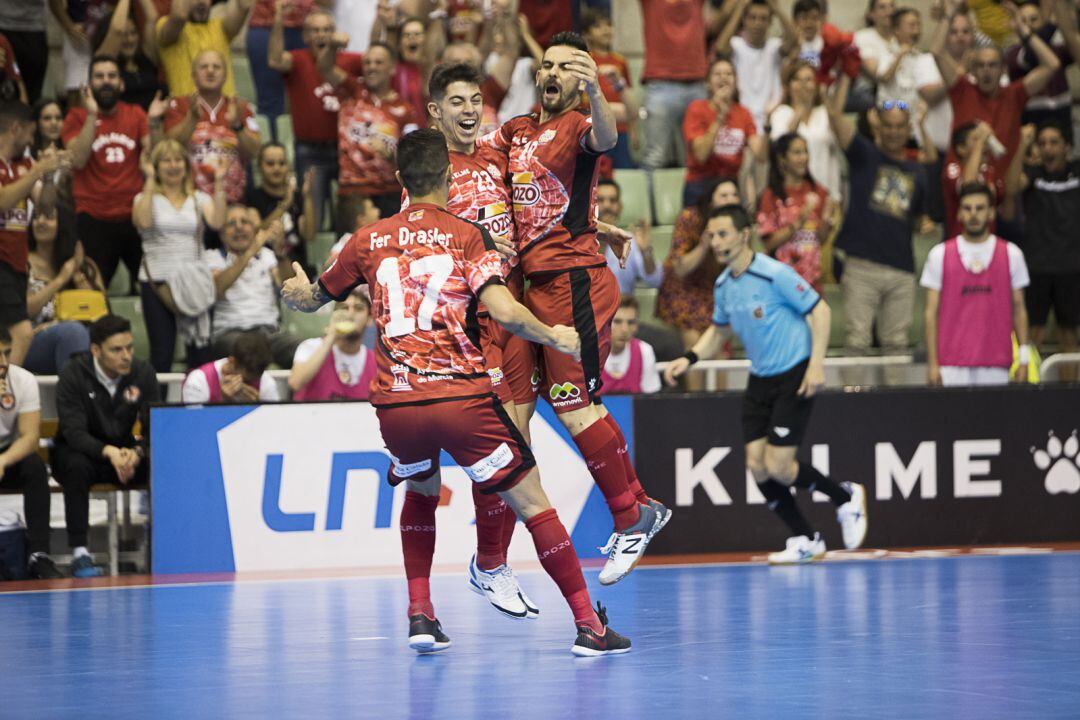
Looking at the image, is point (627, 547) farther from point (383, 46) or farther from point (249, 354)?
point (383, 46)

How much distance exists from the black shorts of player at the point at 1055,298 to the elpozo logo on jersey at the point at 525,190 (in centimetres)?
808

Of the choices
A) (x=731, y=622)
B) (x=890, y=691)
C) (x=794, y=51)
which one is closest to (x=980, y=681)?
(x=890, y=691)

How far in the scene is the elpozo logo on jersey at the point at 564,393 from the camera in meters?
7.35

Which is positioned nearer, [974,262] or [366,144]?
[974,262]

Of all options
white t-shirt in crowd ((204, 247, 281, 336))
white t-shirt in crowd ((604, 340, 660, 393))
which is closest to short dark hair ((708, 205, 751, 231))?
white t-shirt in crowd ((604, 340, 660, 393))

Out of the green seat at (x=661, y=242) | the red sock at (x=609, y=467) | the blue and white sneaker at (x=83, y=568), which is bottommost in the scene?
the blue and white sneaker at (x=83, y=568)

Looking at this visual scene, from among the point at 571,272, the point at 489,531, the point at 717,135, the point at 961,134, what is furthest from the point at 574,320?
the point at 961,134

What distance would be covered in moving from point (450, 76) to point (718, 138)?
7.11 metres

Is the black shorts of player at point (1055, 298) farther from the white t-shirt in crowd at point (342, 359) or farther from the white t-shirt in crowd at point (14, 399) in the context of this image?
the white t-shirt in crowd at point (14, 399)

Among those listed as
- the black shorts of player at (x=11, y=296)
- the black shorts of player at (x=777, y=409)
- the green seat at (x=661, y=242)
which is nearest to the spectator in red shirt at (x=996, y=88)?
the green seat at (x=661, y=242)

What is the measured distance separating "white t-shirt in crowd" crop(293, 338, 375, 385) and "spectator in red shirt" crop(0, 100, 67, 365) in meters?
2.08

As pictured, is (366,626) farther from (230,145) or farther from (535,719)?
(230,145)

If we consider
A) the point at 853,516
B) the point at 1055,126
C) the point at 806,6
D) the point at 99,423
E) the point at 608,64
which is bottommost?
the point at 853,516

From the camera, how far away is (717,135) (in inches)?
538
